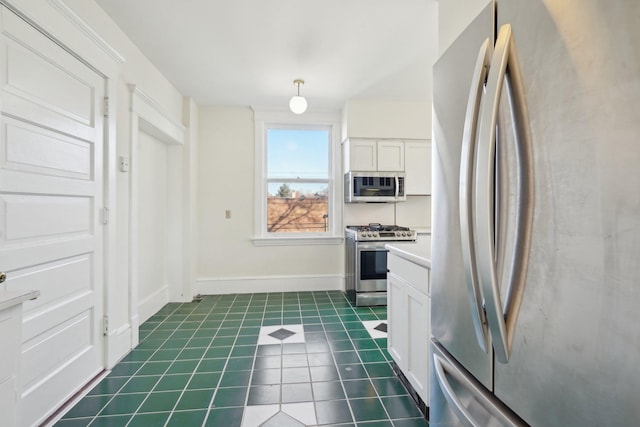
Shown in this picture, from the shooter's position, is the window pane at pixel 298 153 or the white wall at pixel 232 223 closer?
the white wall at pixel 232 223

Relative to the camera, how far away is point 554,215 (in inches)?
21.6

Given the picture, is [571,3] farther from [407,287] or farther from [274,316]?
[274,316]

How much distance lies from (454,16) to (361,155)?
224 cm

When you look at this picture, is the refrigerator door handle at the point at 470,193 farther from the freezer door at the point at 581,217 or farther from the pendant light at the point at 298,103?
the pendant light at the point at 298,103

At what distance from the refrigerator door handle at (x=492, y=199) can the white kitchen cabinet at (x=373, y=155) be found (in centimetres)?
314

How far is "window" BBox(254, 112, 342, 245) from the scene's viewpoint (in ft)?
13.4

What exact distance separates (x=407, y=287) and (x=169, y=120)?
2.94 metres

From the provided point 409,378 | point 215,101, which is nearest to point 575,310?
point 409,378

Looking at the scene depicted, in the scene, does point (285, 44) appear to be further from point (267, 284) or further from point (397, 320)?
point (267, 284)

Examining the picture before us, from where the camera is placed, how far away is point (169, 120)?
10.4 ft

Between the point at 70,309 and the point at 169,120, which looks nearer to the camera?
the point at 70,309

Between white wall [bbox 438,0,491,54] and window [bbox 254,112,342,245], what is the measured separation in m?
2.49

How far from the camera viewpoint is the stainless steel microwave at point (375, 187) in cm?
372

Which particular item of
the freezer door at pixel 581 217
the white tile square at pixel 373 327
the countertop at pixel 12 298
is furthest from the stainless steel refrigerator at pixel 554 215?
the white tile square at pixel 373 327
